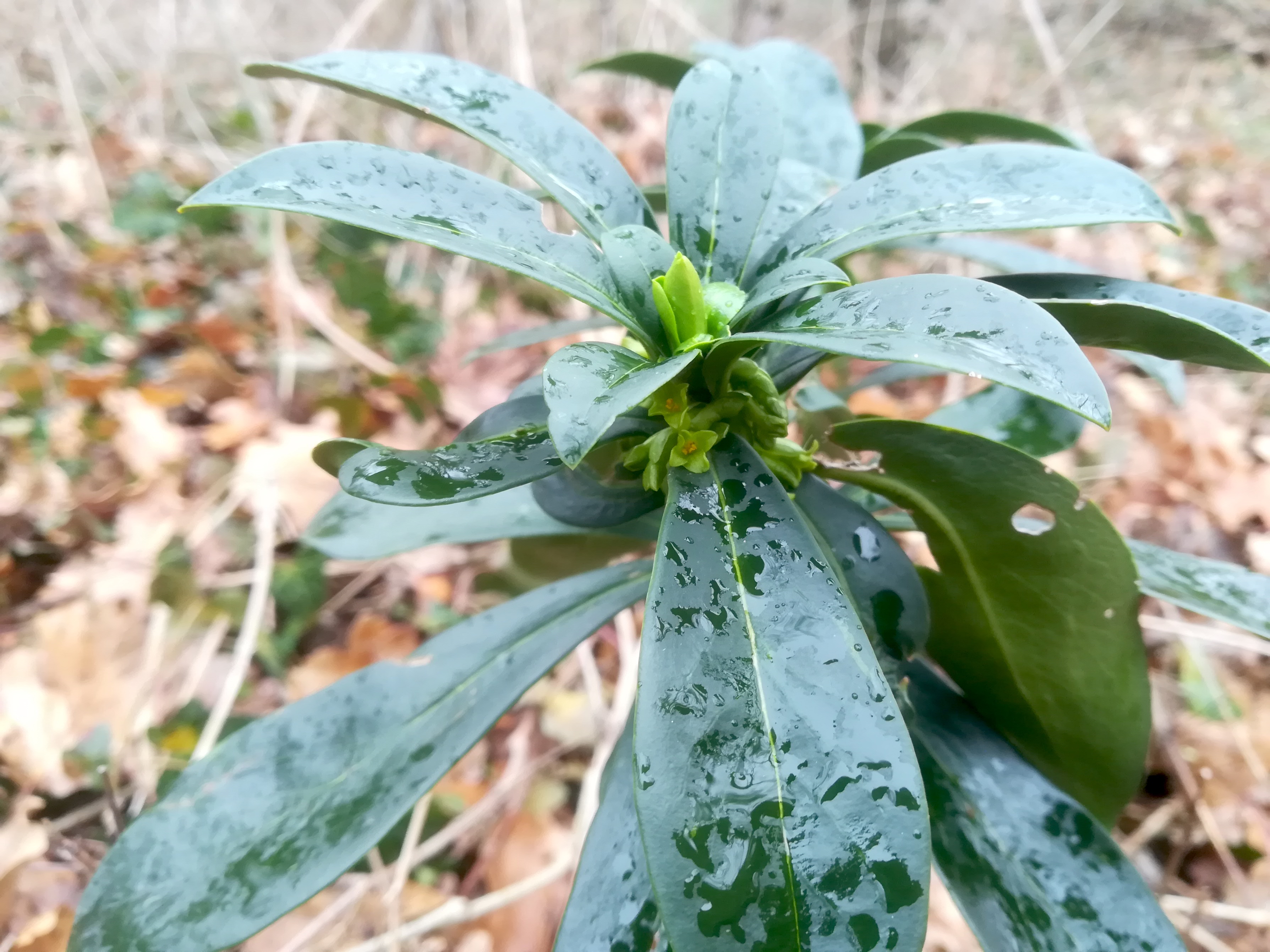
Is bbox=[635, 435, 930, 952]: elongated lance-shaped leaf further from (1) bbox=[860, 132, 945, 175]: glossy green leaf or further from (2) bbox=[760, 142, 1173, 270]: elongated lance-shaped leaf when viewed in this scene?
(1) bbox=[860, 132, 945, 175]: glossy green leaf

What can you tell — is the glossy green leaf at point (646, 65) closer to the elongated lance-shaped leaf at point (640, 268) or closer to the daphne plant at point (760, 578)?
the daphne plant at point (760, 578)

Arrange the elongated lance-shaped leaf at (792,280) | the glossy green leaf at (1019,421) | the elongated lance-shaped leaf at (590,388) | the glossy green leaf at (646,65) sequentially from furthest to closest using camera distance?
the glossy green leaf at (646,65) < the glossy green leaf at (1019,421) < the elongated lance-shaped leaf at (792,280) < the elongated lance-shaped leaf at (590,388)

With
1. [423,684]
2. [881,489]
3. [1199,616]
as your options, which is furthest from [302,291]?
[1199,616]

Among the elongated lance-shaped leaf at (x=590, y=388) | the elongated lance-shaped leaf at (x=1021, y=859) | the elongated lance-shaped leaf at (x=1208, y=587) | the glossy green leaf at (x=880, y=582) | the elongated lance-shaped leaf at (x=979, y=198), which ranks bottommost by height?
the elongated lance-shaped leaf at (x=1021, y=859)

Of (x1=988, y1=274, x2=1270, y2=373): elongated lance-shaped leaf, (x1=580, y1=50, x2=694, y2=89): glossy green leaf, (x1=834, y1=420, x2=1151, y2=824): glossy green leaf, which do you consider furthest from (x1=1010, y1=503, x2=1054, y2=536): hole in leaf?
(x1=580, y1=50, x2=694, y2=89): glossy green leaf

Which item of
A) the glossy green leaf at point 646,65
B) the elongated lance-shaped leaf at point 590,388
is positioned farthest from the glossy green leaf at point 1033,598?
the glossy green leaf at point 646,65

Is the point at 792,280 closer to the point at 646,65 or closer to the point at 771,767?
the point at 771,767

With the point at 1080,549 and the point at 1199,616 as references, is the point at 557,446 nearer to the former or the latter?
the point at 1080,549
